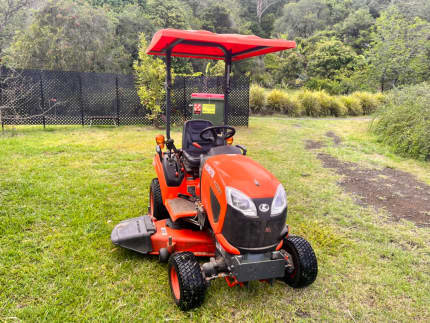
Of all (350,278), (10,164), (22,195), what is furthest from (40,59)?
(350,278)

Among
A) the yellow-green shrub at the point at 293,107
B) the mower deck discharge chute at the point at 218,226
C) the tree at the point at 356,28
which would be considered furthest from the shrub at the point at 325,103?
the tree at the point at 356,28

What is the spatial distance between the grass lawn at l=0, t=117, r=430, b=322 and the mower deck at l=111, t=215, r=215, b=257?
0.18 m

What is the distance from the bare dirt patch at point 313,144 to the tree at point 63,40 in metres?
14.4

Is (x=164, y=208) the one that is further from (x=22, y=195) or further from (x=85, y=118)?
(x=85, y=118)

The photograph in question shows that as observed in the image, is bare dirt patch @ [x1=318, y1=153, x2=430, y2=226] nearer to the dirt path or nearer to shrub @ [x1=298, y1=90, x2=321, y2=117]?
the dirt path

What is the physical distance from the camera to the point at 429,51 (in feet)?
61.9

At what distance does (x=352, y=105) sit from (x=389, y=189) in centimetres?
1026

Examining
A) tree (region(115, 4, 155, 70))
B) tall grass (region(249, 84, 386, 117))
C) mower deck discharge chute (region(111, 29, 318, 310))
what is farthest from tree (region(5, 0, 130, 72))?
mower deck discharge chute (region(111, 29, 318, 310))

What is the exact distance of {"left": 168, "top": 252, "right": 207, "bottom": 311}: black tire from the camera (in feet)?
6.07

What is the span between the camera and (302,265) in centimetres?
209

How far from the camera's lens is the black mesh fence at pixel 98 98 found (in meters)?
8.83

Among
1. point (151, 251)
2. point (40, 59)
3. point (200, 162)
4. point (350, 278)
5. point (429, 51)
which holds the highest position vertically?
point (429, 51)

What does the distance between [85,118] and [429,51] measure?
831 inches

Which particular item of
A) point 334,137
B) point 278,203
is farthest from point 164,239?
point 334,137
